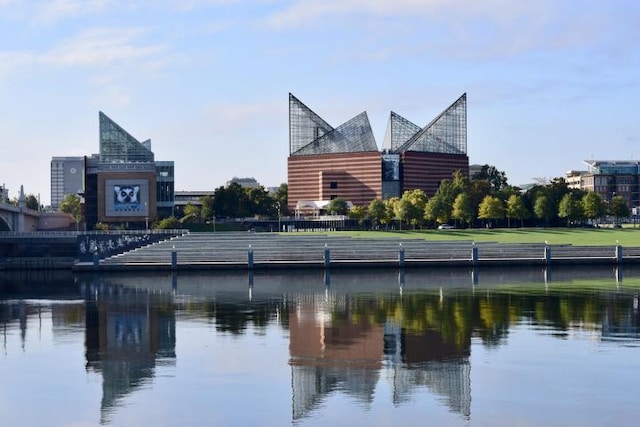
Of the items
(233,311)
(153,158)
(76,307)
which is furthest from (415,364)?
(153,158)

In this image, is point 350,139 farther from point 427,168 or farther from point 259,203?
point 259,203

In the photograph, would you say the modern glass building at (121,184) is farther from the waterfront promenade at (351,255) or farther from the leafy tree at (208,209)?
the waterfront promenade at (351,255)

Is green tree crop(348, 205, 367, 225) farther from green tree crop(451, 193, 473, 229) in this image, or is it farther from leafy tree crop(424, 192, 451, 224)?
green tree crop(451, 193, 473, 229)

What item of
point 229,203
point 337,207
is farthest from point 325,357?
point 337,207

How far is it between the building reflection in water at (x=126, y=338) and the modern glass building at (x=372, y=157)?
11634 centimetres

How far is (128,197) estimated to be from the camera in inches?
6919

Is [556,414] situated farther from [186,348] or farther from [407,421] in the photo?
[186,348]

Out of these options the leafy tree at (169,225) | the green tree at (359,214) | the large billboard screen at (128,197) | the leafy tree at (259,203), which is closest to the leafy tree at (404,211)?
the green tree at (359,214)

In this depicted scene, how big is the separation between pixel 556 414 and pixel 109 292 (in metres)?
53.3

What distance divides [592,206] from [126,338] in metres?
103

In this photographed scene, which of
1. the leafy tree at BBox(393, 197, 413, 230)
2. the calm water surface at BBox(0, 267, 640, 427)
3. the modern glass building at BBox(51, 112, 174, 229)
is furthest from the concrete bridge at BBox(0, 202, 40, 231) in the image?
the calm water surface at BBox(0, 267, 640, 427)

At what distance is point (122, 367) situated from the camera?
1729 inches

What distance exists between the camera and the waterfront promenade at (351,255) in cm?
10431

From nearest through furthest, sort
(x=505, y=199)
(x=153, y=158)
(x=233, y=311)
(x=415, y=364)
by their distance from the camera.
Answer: (x=415, y=364) < (x=233, y=311) < (x=505, y=199) < (x=153, y=158)
